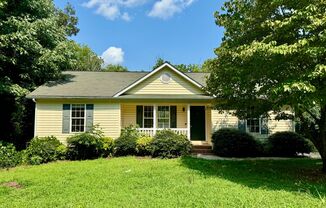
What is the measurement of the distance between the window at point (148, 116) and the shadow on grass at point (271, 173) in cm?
467

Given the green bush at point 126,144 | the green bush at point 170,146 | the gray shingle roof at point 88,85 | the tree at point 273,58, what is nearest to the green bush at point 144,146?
the green bush at point 126,144

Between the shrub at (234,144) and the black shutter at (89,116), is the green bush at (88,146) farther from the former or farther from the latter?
the shrub at (234,144)

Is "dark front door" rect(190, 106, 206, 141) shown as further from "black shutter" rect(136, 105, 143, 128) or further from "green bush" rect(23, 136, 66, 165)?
"green bush" rect(23, 136, 66, 165)

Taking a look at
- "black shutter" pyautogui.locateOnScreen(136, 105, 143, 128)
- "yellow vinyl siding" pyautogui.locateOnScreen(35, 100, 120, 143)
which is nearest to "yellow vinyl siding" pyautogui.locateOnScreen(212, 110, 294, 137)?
"black shutter" pyautogui.locateOnScreen(136, 105, 143, 128)

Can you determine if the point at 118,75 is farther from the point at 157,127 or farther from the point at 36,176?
the point at 36,176

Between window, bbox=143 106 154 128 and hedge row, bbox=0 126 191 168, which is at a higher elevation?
window, bbox=143 106 154 128

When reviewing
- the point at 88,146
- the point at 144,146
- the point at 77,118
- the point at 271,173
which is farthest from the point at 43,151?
the point at 271,173

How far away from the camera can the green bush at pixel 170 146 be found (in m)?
13.5

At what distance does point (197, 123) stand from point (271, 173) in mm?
7232

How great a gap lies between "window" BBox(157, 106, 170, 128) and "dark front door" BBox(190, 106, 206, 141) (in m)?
1.46

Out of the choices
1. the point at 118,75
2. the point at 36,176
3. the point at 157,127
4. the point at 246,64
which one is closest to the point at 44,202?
the point at 36,176

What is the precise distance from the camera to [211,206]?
20.5ft

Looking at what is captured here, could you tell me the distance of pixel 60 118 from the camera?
604 inches

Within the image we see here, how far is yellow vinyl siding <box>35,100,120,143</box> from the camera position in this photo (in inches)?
600
